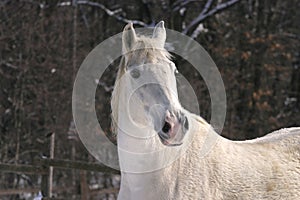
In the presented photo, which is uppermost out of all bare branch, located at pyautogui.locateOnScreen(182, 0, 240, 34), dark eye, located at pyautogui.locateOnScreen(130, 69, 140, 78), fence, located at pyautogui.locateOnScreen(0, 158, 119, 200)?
bare branch, located at pyautogui.locateOnScreen(182, 0, 240, 34)

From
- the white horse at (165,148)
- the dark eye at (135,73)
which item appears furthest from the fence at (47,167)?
the dark eye at (135,73)

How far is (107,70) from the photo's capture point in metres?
14.9

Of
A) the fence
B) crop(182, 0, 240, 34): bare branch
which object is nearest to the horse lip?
the fence

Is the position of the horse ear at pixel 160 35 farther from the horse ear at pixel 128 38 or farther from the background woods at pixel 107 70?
the background woods at pixel 107 70

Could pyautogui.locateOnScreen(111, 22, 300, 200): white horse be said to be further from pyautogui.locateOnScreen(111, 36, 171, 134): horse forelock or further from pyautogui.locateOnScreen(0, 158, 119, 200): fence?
pyautogui.locateOnScreen(0, 158, 119, 200): fence

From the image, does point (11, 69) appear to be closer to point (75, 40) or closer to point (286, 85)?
point (75, 40)

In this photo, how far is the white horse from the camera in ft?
13.4

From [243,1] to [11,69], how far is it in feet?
26.9

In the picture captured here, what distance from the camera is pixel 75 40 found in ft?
47.6

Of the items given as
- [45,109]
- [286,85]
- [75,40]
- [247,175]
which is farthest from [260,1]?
[247,175]

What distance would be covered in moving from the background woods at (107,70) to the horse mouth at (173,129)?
5.60 metres

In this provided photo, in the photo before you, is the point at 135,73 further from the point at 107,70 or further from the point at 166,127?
the point at 107,70

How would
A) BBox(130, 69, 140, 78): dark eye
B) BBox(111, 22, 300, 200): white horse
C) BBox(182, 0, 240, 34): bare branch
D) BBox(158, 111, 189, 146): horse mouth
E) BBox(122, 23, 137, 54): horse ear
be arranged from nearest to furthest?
BBox(158, 111, 189, 146): horse mouth < BBox(111, 22, 300, 200): white horse < BBox(130, 69, 140, 78): dark eye < BBox(122, 23, 137, 54): horse ear < BBox(182, 0, 240, 34): bare branch

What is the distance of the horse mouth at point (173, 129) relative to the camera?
12.7 ft
